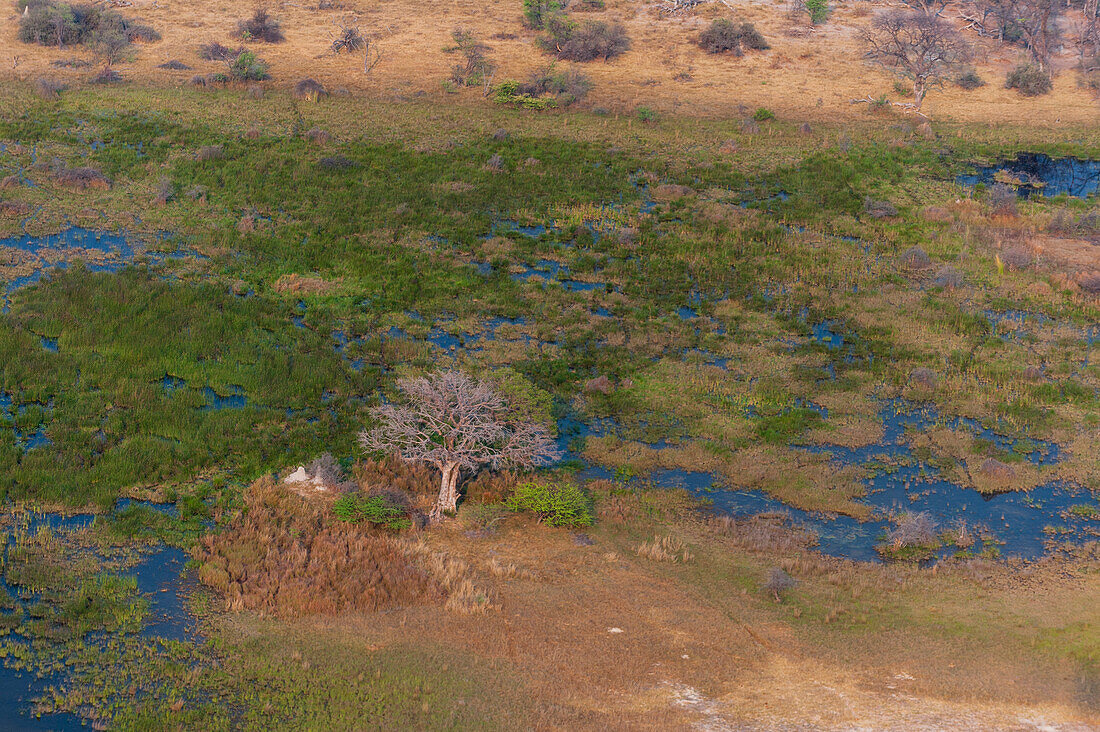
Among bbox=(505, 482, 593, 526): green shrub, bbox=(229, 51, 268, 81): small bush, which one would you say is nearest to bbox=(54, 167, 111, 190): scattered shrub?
bbox=(229, 51, 268, 81): small bush

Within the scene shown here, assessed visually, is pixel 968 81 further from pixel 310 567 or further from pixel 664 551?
pixel 310 567

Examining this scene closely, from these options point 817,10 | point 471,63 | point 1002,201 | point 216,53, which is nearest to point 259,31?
point 216,53

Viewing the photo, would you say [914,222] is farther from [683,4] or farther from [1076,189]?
[683,4]

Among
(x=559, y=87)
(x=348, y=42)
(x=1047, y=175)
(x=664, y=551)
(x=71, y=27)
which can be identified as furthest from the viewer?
(x=348, y=42)

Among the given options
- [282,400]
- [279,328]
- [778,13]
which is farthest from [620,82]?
[282,400]

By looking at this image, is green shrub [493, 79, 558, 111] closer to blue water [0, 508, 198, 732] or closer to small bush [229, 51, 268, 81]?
small bush [229, 51, 268, 81]

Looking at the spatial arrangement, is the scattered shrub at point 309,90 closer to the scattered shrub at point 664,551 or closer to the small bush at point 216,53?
the small bush at point 216,53
